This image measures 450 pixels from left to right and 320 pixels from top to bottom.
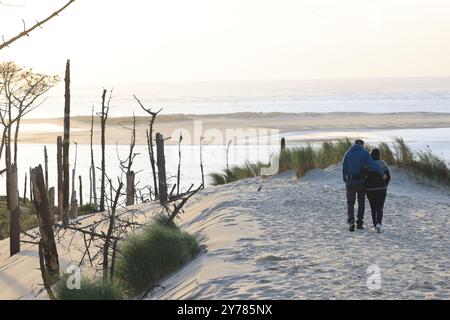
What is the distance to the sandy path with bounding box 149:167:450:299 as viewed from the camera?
8781 mm

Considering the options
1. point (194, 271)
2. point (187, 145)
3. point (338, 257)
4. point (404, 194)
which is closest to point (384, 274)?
point (338, 257)

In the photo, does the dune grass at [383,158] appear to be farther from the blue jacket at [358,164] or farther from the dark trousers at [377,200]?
the blue jacket at [358,164]

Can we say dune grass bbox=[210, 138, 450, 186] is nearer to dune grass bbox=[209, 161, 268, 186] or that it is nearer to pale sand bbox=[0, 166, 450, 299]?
dune grass bbox=[209, 161, 268, 186]

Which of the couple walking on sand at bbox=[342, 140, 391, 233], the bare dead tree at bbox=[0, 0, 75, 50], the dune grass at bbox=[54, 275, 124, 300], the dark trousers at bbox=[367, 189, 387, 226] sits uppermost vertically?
the bare dead tree at bbox=[0, 0, 75, 50]

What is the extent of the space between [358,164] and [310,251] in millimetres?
2118

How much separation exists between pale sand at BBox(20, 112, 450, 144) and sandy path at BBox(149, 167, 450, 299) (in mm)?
38926

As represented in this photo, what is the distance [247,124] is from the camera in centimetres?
7256

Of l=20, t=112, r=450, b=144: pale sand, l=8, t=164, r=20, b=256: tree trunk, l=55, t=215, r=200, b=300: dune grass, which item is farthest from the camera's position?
l=20, t=112, r=450, b=144: pale sand

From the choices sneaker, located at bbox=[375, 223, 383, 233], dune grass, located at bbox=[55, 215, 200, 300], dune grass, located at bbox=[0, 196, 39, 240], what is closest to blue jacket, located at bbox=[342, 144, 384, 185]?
sneaker, located at bbox=[375, 223, 383, 233]

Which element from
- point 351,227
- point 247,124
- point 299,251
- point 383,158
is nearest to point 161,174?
point 383,158

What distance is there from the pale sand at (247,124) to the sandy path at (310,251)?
3893 centimetres

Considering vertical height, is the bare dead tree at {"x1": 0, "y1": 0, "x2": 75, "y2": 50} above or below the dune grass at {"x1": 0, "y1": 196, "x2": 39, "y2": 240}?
above
